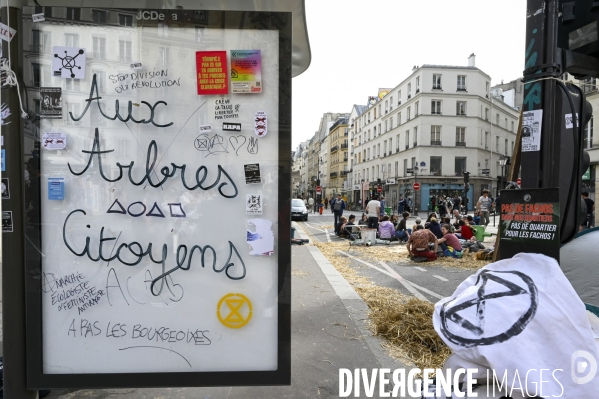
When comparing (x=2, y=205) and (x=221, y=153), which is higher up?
(x=221, y=153)

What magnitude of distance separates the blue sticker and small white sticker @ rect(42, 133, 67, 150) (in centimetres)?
20

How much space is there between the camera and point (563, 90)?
7.70 feet

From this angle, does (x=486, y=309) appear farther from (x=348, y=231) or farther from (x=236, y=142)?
(x=348, y=231)

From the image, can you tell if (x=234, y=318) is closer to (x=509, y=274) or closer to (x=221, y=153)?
(x=221, y=153)

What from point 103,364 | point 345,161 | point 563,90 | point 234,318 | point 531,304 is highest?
point 345,161

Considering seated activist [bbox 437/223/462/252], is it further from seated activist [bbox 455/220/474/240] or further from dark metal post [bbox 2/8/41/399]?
dark metal post [bbox 2/8/41/399]

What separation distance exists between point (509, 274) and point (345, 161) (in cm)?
8060

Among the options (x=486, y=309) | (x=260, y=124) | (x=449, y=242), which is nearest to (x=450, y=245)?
(x=449, y=242)

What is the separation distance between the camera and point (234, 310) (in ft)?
8.09

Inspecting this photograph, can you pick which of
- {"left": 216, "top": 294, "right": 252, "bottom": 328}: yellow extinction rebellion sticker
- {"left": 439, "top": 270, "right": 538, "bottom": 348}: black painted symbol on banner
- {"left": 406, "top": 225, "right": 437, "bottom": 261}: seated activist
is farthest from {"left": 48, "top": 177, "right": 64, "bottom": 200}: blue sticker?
{"left": 406, "top": 225, "right": 437, "bottom": 261}: seated activist

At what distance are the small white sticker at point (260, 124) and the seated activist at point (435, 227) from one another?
9.85 metres

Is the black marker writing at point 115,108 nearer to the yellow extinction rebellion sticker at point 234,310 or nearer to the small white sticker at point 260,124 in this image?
the small white sticker at point 260,124

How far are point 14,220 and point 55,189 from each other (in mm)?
296

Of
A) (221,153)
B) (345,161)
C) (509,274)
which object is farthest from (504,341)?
(345,161)
